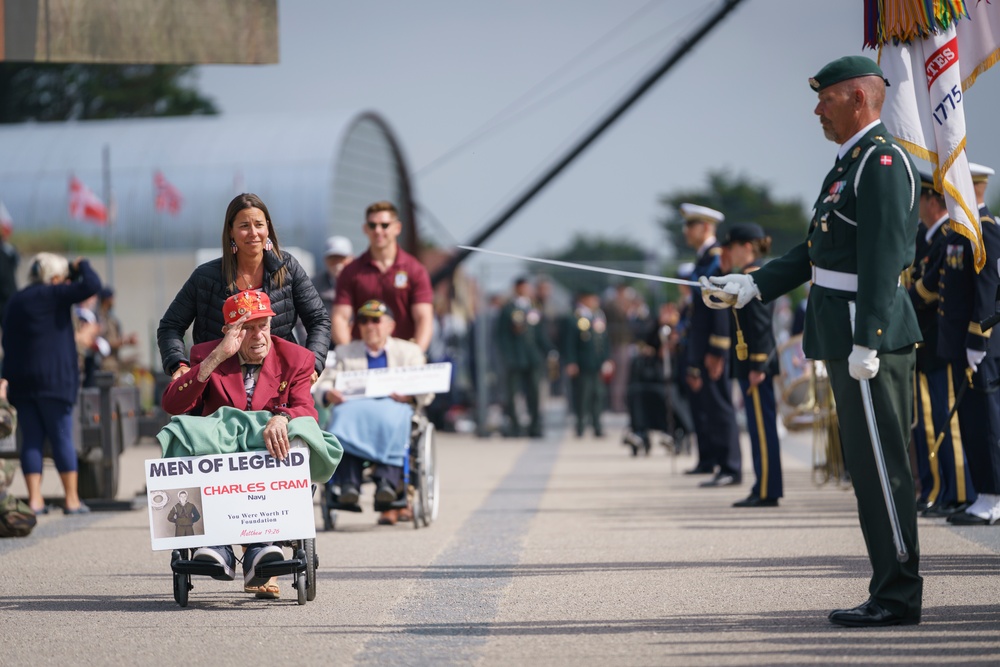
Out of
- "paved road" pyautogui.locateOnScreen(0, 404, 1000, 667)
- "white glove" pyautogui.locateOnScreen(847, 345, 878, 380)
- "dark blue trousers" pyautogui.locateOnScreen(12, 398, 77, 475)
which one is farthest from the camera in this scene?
"dark blue trousers" pyautogui.locateOnScreen(12, 398, 77, 475)

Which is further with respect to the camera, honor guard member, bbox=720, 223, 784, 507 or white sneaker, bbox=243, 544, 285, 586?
honor guard member, bbox=720, 223, 784, 507

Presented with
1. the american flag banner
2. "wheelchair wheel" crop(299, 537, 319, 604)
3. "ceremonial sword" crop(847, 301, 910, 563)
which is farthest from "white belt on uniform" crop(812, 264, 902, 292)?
"wheelchair wheel" crop(299, 537, 319, 604)

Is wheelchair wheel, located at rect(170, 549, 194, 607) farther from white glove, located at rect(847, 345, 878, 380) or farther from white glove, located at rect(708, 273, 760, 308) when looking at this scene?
white glove, located at rect(847, 345, 878, 380)

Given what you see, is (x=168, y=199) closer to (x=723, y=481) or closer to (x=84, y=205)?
(x=84, y=205)

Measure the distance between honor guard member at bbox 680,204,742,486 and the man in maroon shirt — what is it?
10.1ft

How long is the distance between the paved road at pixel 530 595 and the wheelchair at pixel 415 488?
188mm

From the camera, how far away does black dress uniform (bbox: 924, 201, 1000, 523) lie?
29.2 ft

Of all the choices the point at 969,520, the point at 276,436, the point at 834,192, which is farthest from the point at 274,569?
the point at 969,520

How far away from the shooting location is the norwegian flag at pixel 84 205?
2888cm

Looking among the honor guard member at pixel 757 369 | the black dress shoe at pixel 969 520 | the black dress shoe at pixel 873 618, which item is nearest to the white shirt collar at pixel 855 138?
the black dress shoe at pixel 873 618

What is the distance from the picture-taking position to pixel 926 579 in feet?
22.4

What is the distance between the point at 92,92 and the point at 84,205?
21.2m

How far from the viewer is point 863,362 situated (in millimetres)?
5621

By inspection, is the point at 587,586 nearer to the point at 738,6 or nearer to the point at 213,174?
the point at 738,6
